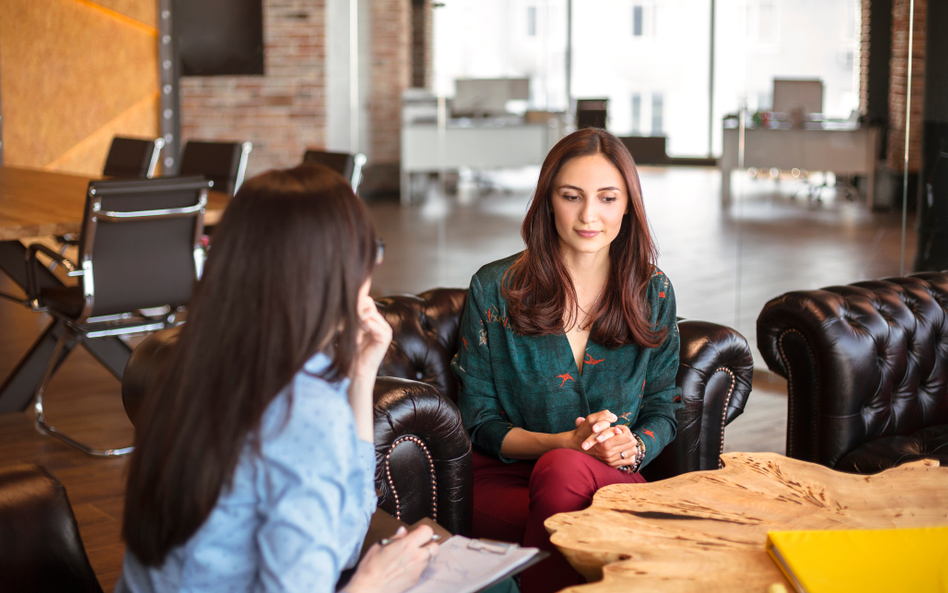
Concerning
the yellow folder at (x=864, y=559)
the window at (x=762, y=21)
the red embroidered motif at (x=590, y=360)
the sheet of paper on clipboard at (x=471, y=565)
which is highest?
the window at (x=762, y=21)

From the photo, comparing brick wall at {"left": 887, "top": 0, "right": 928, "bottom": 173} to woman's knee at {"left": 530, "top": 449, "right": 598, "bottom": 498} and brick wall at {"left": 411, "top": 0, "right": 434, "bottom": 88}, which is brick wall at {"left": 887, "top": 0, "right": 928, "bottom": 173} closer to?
brick wall at {"left": 411, "top": 0, "right": 434, "bottom": 88}

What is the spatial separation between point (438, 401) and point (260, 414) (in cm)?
84

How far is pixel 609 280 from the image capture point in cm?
214

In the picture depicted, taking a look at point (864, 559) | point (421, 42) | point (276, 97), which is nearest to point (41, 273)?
point (421, 42)

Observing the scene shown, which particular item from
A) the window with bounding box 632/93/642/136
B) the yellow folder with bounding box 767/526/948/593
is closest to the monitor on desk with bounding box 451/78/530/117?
the window with bounding box 632/93/642/136

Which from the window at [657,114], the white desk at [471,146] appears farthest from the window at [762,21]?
the white desk at [471,146]

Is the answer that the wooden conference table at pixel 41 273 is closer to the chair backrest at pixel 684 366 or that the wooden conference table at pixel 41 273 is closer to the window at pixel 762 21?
the chair backrest at pixel 684 366

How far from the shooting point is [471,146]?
565 centimetres

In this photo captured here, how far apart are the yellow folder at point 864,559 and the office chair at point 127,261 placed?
260 centimetres

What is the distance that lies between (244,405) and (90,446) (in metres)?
2.88

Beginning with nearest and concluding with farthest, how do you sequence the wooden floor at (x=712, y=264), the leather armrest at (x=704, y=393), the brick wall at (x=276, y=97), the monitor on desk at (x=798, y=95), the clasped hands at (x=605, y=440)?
the clasped hands at (x=605, y=440) → the leather armrest at (x=704, y=393) → the wooden floor at (x=712, y=264) → the monitor on desk at (x=798, y=95) → the brick wall at (x=276, y=97)

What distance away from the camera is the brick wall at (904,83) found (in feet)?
13.1

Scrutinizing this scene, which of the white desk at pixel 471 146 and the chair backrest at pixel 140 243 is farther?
the white desk at pixel 471 146

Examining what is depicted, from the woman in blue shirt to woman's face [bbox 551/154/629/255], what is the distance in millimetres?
967
